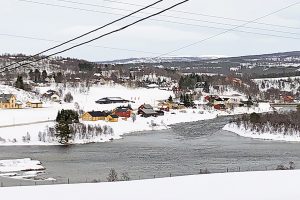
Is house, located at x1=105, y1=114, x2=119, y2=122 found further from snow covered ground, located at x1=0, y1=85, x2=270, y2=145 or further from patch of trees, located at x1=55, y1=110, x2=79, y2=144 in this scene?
patch of trees, located at x1=55, y1=110, x2=79, y2=144

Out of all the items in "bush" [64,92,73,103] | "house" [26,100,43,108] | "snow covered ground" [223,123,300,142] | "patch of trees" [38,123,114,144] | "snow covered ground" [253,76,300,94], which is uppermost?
"snow covered ground" [253,76,300,94]

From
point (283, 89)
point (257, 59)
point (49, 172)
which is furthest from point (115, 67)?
point (49, 172)

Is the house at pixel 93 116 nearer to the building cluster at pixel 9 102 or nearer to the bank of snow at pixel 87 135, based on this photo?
the bank of snow at pixel 87 135

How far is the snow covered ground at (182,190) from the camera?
542 cm

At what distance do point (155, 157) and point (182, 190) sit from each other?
1422 cm

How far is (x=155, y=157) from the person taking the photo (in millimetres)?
19938

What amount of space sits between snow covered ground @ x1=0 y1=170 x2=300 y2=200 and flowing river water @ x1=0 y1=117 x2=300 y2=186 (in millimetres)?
8099

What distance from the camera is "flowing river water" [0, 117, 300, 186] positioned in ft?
53.0

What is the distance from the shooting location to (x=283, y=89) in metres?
103

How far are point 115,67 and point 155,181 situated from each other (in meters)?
99.6

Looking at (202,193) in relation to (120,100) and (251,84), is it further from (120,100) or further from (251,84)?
(251,84)

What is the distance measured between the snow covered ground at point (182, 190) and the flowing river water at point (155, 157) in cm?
810

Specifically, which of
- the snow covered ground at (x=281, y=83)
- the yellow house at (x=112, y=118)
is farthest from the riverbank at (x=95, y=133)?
the snow covered ground at (x=281, y=83)

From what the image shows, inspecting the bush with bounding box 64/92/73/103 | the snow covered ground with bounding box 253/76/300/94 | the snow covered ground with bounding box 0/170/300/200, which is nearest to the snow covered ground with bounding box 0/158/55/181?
the snow covered ground with bounding box 0/170/300/200
